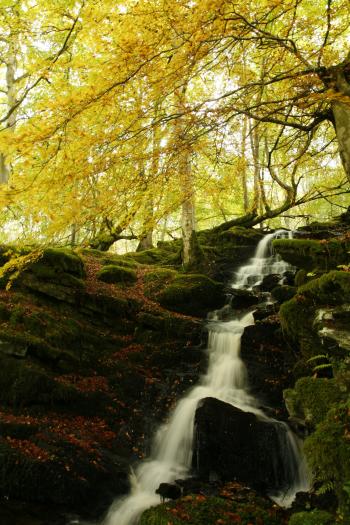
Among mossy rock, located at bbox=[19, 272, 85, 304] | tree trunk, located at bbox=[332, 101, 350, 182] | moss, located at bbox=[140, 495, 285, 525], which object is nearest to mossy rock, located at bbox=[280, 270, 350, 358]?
tree trunk, located at bbox=[332, 101, 350, 182]

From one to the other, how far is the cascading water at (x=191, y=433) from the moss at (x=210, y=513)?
A: 0.75 metres

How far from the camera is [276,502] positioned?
513 centimetres

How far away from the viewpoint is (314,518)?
3764 millimetres

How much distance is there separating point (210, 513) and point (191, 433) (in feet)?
7.00

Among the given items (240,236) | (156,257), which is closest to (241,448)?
(156,257)

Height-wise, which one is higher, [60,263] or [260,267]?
[60,263]

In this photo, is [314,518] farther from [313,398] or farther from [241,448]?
[241,448]

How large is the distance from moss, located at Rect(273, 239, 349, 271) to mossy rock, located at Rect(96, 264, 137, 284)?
5073 mm

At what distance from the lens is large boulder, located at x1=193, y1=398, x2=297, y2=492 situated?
5.67m

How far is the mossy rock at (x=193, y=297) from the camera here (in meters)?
10.4

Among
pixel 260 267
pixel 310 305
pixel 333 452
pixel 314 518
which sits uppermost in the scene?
pixel 260 267

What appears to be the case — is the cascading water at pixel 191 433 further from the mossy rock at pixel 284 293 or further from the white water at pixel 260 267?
the white water at pixel 260 267

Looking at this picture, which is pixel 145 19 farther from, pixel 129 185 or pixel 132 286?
pixel 132 286

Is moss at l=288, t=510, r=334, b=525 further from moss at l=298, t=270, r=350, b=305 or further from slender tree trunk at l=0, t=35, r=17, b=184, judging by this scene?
slender tree trunk at l=0, t=35, r=17, b=184
